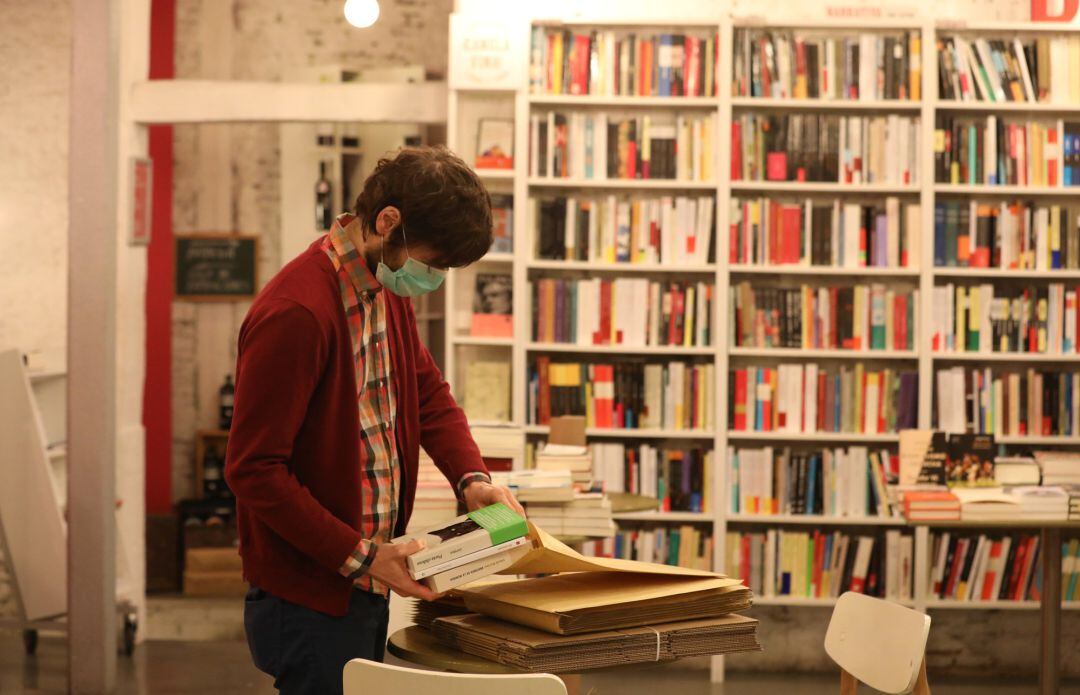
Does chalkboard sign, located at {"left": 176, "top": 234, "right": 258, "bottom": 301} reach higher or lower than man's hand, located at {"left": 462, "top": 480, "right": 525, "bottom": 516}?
higher

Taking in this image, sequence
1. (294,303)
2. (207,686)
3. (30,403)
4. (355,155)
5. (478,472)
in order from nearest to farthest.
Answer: (294,303) → (478,472) → (207,686) → (30,403) → (355,155)

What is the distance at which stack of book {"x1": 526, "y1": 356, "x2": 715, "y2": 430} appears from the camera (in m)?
5.41

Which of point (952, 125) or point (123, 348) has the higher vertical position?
point (952, 125)

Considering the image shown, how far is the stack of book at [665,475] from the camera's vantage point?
213 inches

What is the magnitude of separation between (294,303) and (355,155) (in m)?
5.83

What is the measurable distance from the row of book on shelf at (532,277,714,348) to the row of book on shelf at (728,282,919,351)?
0.18m

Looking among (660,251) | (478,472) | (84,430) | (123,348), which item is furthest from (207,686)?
(478,472)

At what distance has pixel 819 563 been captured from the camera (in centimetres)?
542

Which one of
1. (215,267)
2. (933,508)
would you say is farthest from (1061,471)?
(215,267)

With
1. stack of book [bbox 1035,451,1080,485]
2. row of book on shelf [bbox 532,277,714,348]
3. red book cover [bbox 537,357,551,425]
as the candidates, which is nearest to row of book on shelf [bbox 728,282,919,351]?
row of book on shelf [bbox 532,277,714,348]

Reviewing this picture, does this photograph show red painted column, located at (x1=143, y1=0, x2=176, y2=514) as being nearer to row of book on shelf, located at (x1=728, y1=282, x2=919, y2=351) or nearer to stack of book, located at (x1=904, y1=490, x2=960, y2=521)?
row of book on shelf, located at (x1=728, y1=282, x2=919, y2=351)

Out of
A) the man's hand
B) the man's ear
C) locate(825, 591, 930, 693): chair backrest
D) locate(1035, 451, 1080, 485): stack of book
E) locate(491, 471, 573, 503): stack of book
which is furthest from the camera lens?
locate(1035, 451, 1080, 485): stack of book

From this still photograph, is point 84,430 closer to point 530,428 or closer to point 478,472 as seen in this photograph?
point 530,428

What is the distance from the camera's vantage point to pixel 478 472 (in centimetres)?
221
